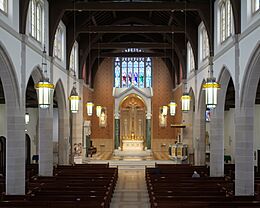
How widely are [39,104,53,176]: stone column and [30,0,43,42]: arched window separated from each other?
423cm

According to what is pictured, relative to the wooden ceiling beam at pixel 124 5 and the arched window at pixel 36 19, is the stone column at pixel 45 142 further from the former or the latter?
the wooden ceiling beam at pixel 124 5

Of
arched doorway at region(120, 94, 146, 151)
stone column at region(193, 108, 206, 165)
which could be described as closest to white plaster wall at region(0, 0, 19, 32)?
stone column at region(193, 108, 206, 165)

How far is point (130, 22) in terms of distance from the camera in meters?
36.5

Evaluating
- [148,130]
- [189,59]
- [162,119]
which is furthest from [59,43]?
[162,119]

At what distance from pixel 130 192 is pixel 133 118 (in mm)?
24542

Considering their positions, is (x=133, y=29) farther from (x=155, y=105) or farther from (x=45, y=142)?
(x=155, y=105)

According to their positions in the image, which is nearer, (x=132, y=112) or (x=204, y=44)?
(x=204, y=44)

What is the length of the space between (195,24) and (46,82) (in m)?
16.8

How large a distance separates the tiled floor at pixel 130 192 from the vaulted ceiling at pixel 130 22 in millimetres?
8445

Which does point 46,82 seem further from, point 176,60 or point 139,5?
point 176,60

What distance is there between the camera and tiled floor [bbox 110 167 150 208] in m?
19.2

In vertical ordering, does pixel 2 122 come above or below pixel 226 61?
below

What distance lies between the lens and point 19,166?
18844 mm

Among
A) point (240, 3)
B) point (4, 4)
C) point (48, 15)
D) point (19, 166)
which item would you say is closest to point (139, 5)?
point (48, 15)
